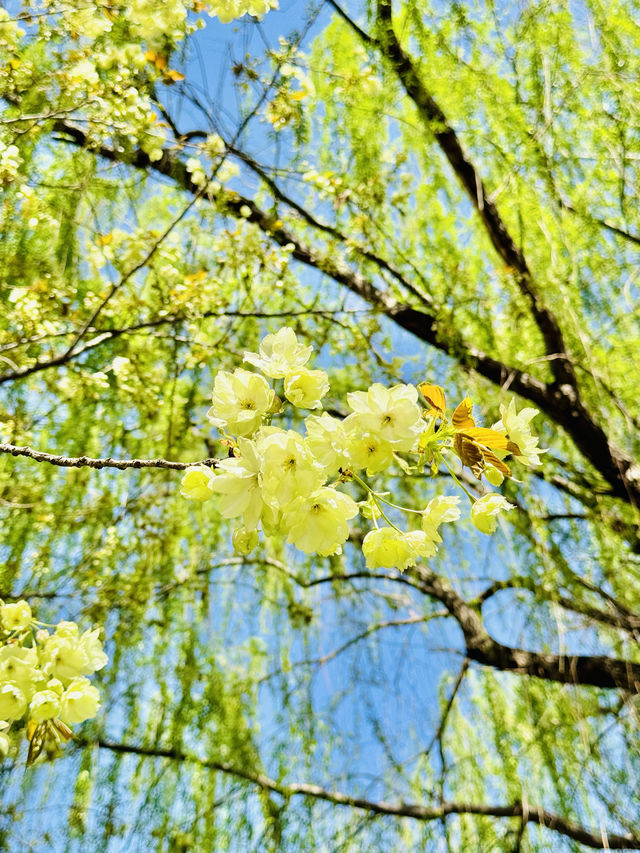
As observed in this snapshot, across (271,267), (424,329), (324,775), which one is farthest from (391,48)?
(324,775)

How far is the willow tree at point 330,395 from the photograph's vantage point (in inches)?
70.6

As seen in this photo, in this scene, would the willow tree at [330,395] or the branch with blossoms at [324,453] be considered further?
the willow tree at [330,395]

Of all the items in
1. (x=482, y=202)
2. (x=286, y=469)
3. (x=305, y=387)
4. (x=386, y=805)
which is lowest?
(x=386, y=805)

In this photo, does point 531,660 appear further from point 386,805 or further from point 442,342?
point 442,342

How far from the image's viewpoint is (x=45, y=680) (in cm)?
102

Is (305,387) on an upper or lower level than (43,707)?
upper

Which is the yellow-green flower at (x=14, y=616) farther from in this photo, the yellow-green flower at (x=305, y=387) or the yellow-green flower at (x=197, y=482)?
the yellow-green flower at (x=305, y=387)

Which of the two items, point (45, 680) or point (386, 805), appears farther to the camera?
point (386, 805)

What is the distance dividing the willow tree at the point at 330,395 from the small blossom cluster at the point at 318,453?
0.94 m

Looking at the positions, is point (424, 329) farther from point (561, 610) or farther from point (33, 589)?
point (33, 589)

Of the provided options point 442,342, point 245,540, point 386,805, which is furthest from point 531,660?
point 245,540

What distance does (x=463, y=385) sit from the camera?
7.52ft

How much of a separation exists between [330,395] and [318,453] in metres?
1.99

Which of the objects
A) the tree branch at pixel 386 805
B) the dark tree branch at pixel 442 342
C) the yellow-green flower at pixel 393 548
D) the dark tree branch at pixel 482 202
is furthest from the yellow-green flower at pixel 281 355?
the dark tree branch at pixel 482 202
